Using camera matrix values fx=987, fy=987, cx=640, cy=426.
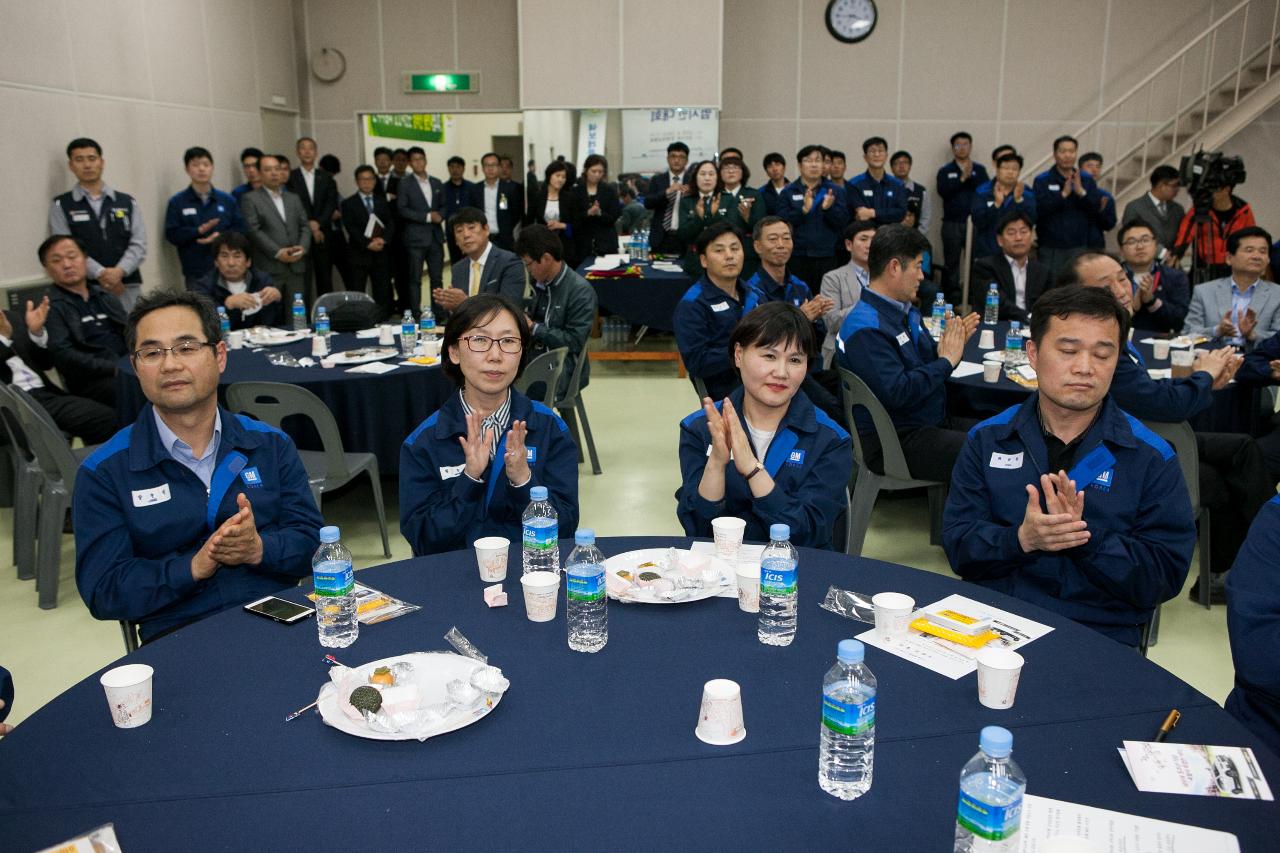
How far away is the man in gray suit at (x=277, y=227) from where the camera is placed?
859 cm

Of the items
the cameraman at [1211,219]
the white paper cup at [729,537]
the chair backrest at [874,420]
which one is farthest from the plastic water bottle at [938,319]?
the white paper cup at [729,537]

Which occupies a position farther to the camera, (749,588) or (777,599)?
(749,588)

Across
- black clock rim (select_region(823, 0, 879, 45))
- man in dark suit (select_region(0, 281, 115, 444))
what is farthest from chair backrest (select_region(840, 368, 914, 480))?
black clock rim (select_region(823, 0, 879, 45))

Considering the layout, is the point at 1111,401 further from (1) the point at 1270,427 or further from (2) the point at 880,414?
(1) the point at 1270,427

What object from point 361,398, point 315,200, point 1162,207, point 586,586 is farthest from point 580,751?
point 315,200

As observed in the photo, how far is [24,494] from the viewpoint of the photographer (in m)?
4.14

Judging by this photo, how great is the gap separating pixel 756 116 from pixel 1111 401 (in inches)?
374

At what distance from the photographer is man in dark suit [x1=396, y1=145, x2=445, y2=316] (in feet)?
33.1

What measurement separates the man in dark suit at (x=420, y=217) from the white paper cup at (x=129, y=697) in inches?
338

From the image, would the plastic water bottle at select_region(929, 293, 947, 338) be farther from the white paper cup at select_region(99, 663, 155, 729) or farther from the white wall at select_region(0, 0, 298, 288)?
the white wall at select_region(0, 0, 298, 288)

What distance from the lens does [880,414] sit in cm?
383

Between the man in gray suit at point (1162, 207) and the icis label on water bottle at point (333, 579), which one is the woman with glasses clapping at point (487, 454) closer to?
the icis label on water bottle at point (333, 579)

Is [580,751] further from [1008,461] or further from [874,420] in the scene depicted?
[874,420]

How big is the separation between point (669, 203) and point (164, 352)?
740 centimetres
